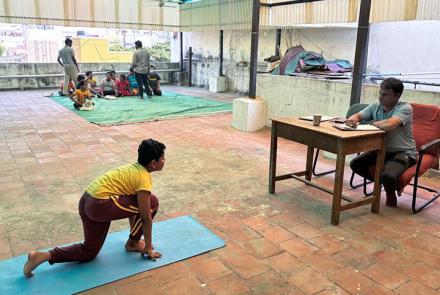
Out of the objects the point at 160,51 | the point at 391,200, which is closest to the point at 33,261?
the point at 391,200

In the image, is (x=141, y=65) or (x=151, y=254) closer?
(x=151, y=254)

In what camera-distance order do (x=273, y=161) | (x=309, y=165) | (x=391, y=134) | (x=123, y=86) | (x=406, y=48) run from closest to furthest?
(x=391, y=134)
(x=273, y=161)
(x=309, y=165)
(x=406, y=48)
(x=123, y=86)

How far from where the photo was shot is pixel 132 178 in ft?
7.61

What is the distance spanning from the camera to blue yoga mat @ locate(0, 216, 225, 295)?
7.34 feet

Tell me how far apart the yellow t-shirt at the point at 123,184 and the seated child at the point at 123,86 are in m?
8.33

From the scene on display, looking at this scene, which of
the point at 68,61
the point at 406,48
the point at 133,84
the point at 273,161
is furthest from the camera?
the point at 133,84

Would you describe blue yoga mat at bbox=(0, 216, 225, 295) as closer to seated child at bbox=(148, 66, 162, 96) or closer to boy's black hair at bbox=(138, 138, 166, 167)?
boy's black hair at bbox=(138, 138, 166, 167)

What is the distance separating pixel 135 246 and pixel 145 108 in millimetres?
6264

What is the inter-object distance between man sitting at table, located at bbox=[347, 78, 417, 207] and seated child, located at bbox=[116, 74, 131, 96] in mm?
7837

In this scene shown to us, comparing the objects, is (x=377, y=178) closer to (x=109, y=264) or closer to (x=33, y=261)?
(x=109, y=264)

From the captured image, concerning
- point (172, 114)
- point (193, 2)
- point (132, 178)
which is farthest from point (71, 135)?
point (193, 2)

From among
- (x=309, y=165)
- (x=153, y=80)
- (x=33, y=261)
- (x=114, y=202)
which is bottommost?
(x=33, y=261)

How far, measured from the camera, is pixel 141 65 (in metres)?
9.77

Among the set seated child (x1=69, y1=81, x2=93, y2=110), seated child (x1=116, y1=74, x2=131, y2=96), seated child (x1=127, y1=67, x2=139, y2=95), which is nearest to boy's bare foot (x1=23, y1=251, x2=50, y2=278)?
seated child (x1=69, y1=81, x2=93, y2=110)
